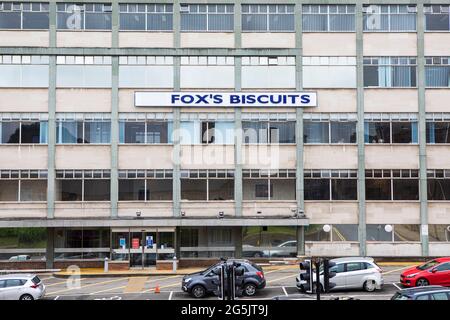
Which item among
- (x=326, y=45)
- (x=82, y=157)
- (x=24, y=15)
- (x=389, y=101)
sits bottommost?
(x=82, y=157)

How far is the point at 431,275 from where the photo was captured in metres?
22.7

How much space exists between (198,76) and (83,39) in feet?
24.3

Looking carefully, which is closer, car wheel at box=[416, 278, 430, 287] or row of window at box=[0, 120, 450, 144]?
car wheel at box=[416, 278, 430, 287]

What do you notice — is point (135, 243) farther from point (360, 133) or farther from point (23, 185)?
point (360, 133)

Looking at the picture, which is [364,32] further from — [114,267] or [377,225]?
[114,267]

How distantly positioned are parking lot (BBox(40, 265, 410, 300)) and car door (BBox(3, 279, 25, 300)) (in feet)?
6.34

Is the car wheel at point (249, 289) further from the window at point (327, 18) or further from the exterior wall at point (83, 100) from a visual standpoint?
the window at point (327, 18)

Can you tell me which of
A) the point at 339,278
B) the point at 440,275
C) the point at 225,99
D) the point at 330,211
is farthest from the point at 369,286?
the point at 225,99

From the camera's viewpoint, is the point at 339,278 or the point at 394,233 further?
the point at 394,233

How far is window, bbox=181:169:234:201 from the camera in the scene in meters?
35.0

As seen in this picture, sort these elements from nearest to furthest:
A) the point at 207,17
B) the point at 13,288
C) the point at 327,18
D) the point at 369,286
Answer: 1. the point at 13,288
2. the point at 369,286
3. the point at 207,17
4. the point at 327,18

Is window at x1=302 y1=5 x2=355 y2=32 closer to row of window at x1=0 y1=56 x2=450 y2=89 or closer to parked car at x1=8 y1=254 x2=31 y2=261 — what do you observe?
row of window at x1=0 y1=56 x2=450 y2=89

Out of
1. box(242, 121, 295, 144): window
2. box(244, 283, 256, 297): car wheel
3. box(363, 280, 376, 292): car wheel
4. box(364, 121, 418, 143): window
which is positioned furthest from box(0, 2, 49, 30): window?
box(363, 280, 376, 292): car wheel
